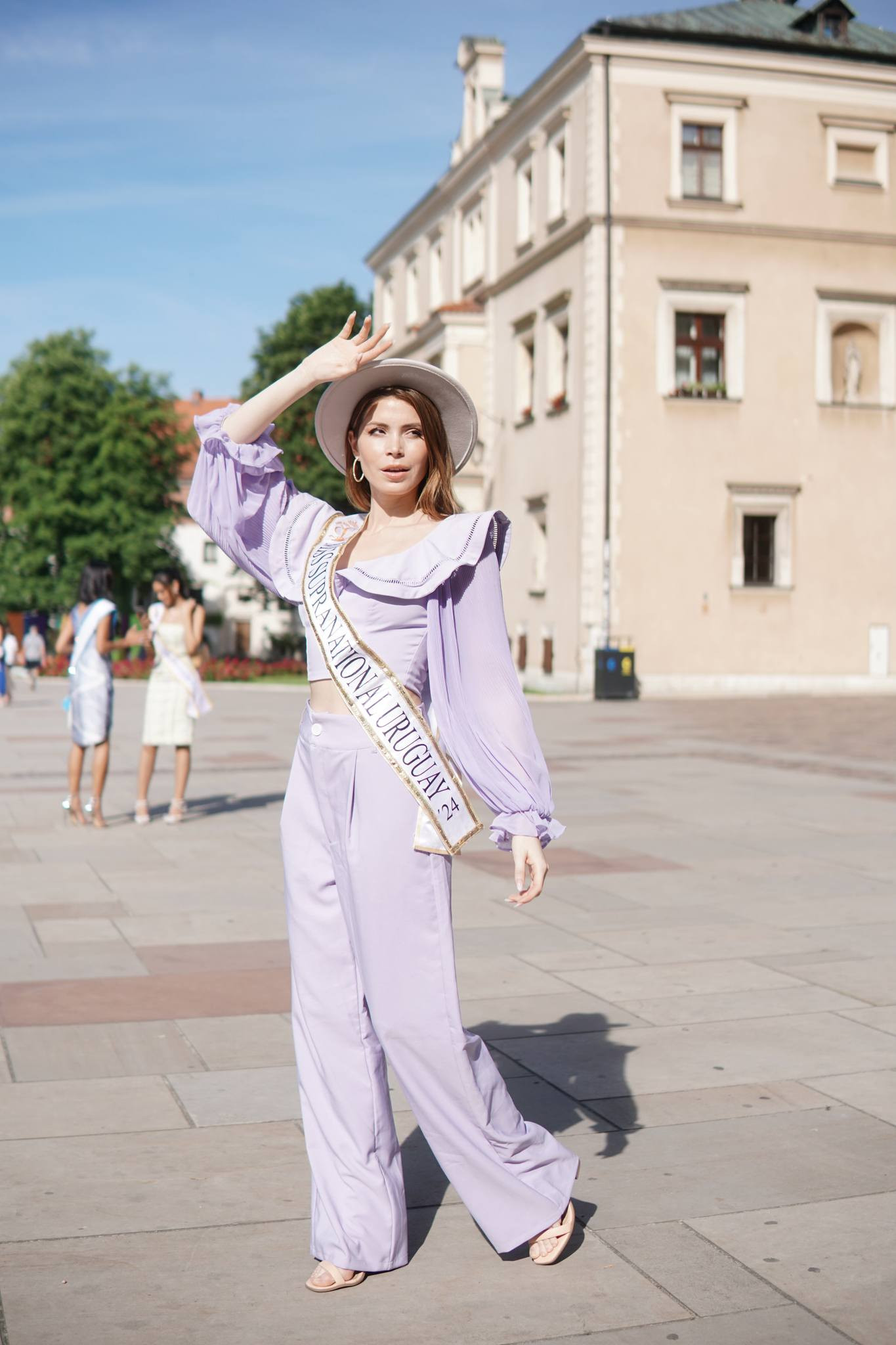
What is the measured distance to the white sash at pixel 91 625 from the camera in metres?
11.1

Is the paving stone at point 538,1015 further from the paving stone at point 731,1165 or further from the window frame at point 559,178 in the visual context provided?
the window frame at point 559,178

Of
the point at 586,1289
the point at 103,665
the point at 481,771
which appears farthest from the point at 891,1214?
the point at 103,665

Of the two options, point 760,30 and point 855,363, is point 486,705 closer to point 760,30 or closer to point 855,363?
point 855,363

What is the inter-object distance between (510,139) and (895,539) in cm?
1338

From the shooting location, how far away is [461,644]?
11.0 ft

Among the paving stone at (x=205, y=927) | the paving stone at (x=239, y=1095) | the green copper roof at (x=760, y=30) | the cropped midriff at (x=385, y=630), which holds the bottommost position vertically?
the paving stone at (x=205, y=927)

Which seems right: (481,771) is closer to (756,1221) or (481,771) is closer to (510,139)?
(756,1221)

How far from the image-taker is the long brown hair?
11.4 ft

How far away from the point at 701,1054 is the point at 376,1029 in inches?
81.8

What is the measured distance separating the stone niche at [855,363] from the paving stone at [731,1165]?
3068 cm

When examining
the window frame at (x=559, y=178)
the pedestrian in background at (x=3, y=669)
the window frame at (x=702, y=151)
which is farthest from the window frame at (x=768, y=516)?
the pedestrian in background at (x=3, y=669)

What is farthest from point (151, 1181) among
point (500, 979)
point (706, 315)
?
point (706, 315)

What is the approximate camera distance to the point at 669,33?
31.8 metres

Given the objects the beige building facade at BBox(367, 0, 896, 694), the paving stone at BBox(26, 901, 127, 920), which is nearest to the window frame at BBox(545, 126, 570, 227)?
the beige building facade at BBox(367, 0, 896, 694)
